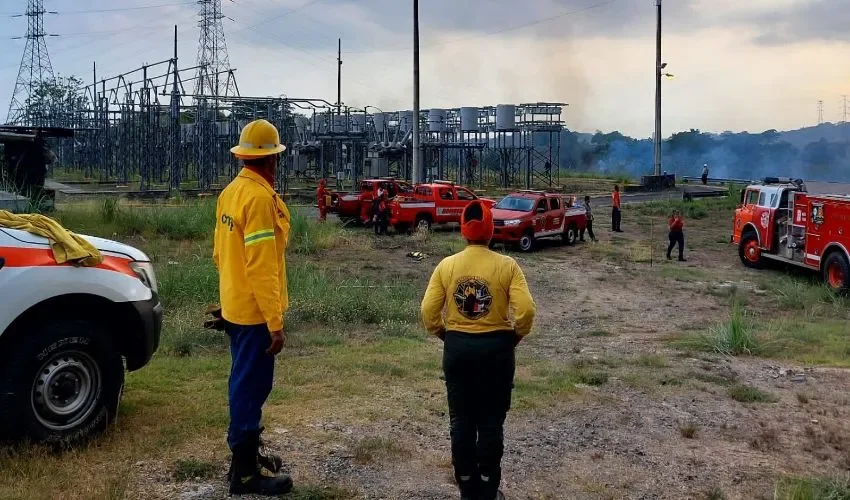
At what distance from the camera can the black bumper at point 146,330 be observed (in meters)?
5.98

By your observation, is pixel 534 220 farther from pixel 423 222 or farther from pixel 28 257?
pixel 28 257

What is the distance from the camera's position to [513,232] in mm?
22141

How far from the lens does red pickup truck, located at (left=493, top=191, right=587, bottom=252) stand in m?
22.2

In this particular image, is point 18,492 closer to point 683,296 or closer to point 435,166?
point 683,296

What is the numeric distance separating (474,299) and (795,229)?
616 inches

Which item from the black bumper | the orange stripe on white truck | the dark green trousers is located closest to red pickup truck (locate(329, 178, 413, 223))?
the black bumper

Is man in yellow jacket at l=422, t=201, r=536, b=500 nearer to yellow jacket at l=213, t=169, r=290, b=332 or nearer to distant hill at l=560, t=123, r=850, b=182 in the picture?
yellow jacket at l=213, t=169, r=290, b=332

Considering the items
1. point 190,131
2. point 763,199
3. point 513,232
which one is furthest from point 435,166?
point 763,199

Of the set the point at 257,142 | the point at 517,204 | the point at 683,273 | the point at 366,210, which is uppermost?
the point at 257,142

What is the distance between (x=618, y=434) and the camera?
6703 millimetres

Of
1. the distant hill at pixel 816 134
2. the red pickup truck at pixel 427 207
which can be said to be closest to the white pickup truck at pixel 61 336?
the red pickup truck at pixel 427 207

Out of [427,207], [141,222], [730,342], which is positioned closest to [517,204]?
[427,207]

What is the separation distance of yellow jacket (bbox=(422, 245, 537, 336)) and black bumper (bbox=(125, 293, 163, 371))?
2.22 m

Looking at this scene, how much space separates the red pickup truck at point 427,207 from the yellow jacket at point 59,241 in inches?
770
